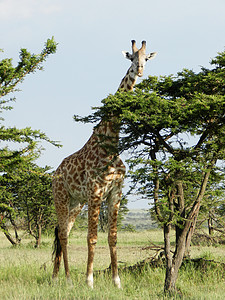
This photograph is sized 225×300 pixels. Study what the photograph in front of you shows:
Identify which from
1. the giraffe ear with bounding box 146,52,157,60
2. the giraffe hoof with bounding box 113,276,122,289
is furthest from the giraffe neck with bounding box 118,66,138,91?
the giraffe hoof with bounding box 113,276,122,289

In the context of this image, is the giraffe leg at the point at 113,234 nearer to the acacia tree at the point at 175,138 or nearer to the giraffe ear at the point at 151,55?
the acacia tree at the point at 175,138

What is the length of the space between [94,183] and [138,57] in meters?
2.99

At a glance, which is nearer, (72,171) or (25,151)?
(25,151)

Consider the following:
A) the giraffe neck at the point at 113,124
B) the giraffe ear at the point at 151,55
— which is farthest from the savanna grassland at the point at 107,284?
the giraffe ear at the point at 151,55

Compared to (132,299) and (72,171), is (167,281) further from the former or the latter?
(72,171)

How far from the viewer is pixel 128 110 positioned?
8266 mm

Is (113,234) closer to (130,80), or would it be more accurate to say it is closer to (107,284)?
(107,284)

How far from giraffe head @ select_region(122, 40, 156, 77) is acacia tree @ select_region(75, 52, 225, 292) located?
2.13ft

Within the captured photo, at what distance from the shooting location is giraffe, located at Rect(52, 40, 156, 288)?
29.9ft

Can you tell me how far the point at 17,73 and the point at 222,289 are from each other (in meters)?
6.43

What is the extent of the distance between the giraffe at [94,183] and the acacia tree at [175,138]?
0.59m

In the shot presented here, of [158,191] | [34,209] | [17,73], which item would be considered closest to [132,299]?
[158,191]

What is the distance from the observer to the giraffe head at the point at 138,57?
8922mm

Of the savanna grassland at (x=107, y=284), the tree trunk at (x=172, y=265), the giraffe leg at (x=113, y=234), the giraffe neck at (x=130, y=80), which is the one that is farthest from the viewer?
the giraffe neck at (x=130, y=80)
